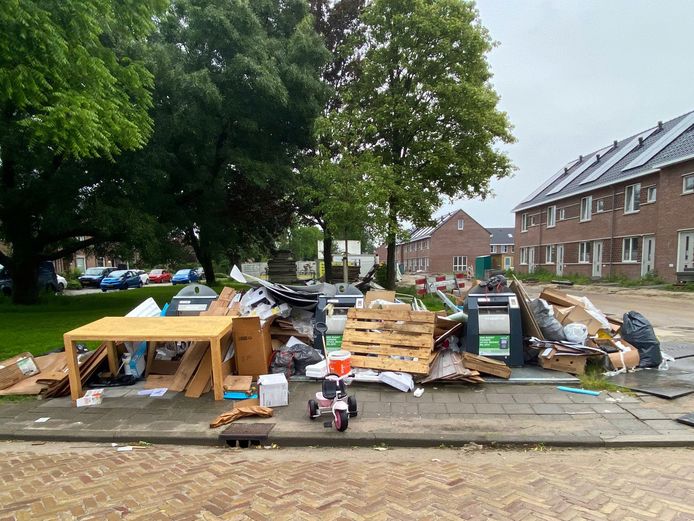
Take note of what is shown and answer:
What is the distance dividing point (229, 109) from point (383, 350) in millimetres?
10455

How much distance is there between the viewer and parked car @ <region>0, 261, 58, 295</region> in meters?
21.6

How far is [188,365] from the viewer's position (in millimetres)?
5910

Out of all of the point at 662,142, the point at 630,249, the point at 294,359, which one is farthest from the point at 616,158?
the point at 294,359

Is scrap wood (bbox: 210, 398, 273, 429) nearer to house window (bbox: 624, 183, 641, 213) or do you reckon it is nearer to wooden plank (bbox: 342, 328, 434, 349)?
wooden plank (bbox: 342, 328, 434, 349)

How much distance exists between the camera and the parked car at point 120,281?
29844 millimetres

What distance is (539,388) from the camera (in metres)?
5.57

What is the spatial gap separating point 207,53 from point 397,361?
1207cm

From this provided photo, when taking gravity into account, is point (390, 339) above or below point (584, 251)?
below

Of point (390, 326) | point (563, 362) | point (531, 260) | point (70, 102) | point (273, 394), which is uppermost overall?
point (70, 102)

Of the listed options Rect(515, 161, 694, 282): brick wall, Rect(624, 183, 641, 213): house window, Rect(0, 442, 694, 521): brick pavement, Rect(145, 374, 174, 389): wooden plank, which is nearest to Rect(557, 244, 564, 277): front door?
Rect(515, 161, 694, 282): brick wall

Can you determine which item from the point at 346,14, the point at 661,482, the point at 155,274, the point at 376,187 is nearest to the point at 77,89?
the point at 376,187

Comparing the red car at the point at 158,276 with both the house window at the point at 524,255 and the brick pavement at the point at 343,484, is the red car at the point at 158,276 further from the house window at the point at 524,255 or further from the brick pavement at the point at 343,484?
the brick pavement at the point at 343,484

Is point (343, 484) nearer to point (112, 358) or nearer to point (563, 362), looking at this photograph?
point (563, 362)

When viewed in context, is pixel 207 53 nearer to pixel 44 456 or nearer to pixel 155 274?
pixel 44 456
